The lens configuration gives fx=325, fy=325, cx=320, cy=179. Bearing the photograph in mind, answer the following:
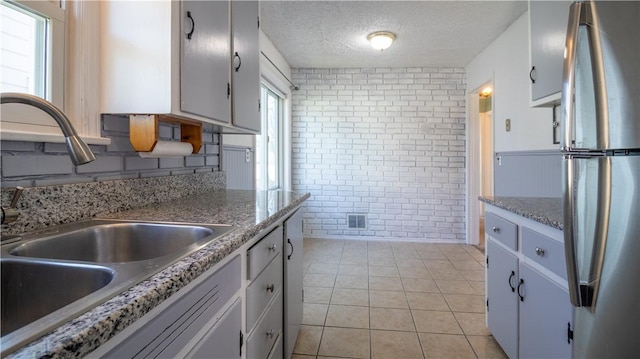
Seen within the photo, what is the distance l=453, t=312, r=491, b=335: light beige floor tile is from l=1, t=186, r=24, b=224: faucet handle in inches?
91.5

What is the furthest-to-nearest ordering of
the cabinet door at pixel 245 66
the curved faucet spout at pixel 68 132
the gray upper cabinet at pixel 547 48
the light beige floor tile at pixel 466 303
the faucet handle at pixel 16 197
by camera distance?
the light beige floor tile at pixel 466 303 → the cabinet door at pixel 245 66 → the gray upper cabinet at pixel 547 48 → the faucet handle at pixel 16 197 → the curved faucet spout at pixel 68 132

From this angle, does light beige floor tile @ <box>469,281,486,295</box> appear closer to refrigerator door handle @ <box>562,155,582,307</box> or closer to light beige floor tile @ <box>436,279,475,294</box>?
light beige floor tile @ <box>436,279,475,294</box>

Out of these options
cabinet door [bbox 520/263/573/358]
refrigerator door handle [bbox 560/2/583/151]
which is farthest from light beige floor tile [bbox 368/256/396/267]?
refrigerator door handle [bbox 560/2/583/151]

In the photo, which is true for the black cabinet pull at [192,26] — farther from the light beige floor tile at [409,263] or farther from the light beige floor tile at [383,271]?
the light beige floor tile at [409,263]

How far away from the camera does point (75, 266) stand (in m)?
0.69

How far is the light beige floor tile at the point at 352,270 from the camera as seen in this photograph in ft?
10.5

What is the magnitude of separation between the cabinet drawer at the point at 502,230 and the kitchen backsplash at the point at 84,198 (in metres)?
1.75

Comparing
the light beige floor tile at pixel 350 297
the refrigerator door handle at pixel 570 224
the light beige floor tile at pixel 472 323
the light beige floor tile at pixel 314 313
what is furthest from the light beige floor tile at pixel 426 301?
the refrigerator door handle at pixel 570 224

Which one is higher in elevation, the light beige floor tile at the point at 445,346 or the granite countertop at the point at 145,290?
the granite countertop at the point at 145,290

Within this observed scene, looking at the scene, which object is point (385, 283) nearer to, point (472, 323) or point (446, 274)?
point (446, 274)

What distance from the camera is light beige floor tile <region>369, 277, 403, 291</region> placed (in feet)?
9.28

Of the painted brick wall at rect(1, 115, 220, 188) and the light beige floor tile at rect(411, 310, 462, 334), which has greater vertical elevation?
the painted brick wall at rect(1, 115, 220, 188)

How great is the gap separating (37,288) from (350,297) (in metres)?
2.23

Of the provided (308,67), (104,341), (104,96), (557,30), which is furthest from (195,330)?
(308,67)
